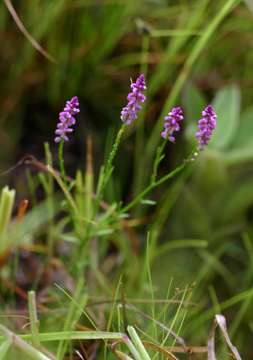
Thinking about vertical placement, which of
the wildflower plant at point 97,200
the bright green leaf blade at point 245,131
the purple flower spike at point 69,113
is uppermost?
the bright green leaf blade at point 245,131

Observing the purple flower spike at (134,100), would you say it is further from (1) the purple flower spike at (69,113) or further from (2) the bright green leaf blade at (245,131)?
(2) the bright green leaf blade at (245,131)

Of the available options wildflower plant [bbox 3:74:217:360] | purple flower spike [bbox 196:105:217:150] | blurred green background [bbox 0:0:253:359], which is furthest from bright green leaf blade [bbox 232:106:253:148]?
purple flower spike [bbox 196:105:217:150]

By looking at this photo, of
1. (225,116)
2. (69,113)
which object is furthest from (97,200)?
(225,116)

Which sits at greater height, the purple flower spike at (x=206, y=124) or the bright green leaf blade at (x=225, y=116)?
the bright green leaf blade at (x=225, y=116)

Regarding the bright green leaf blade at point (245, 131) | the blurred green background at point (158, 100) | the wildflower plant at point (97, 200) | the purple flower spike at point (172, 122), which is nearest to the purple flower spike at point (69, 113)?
the wildflower plant at point (97, 200)

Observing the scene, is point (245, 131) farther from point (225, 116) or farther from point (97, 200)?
point (97, 200)

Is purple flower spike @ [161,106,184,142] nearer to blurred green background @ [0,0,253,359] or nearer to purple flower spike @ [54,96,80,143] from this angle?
purple flower spike @ [54,96,80,143]

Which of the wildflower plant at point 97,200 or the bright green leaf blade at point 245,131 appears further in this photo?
the bright green leaf blade at point 245,131

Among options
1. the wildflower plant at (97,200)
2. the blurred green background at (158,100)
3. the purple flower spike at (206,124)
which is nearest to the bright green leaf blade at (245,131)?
the blurred green background at (158,100)

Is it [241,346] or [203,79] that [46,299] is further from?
[203,79]

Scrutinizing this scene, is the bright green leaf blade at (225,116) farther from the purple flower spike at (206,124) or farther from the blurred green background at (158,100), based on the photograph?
the purple flower spike at (206,124)

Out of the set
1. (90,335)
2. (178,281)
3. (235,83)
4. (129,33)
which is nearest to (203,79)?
(235,83)
